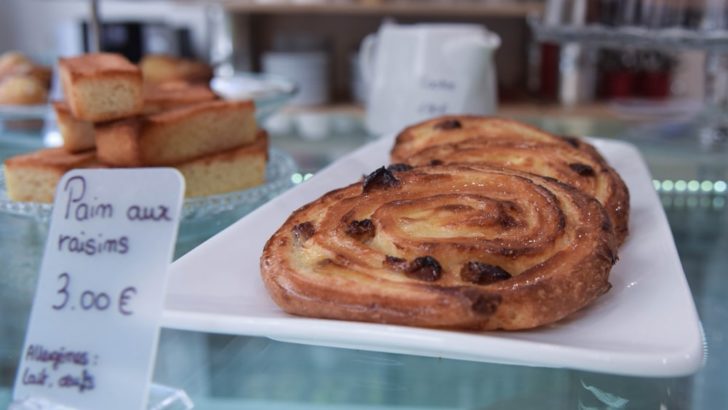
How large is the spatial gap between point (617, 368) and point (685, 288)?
186 mm

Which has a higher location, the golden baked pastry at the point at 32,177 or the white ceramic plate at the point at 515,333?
the white ceramic plate at the point at 515,333

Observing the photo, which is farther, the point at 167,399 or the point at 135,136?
the point at 135,136

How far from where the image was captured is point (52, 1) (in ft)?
13.4

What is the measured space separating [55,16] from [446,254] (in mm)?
4036

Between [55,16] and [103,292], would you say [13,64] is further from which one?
[55,16]

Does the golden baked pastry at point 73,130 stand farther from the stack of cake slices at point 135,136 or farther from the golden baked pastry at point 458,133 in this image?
the golden baked pastry at point 458,133

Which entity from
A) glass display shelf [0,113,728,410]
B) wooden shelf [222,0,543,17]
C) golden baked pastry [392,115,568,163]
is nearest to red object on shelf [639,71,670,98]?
wooden shelf [222,0,543,17]

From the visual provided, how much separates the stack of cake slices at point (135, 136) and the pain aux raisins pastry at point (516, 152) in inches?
11.1

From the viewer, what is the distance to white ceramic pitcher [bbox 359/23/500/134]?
5.20ft

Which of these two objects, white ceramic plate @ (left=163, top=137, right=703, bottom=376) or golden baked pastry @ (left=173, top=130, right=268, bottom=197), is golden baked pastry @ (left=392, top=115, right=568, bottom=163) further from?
white ceramic plate @ (left=163, top=137, right=703, bottom=376)

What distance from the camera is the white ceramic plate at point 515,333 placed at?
1.87 ft

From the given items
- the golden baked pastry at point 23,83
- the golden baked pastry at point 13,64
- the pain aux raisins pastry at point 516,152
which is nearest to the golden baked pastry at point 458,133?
the pain aux raisins pastry at point 516,152

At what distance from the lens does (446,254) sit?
0.68 m

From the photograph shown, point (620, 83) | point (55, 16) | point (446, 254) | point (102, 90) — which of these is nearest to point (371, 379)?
point (446, 254)
